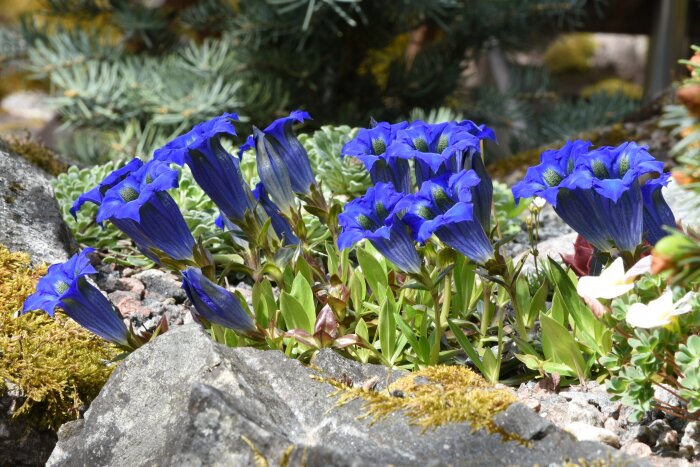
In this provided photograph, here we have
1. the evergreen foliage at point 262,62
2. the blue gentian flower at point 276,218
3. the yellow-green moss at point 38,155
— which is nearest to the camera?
the blue gentian flower at point 276,218

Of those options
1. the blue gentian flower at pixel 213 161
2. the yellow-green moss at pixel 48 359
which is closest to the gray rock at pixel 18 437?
the yellow-green moss at pixel 48 359

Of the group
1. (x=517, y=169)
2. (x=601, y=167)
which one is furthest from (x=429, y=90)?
(x=601, y=167)

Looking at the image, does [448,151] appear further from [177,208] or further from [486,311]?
[177,208]

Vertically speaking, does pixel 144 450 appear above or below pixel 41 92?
above

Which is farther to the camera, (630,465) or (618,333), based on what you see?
(618,333)

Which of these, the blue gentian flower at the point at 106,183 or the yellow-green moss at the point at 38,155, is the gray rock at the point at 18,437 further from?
the yellow-green moss at the point at 38,155

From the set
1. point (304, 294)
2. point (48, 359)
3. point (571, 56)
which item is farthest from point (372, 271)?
point (571, 56)

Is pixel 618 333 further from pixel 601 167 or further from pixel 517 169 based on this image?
pixel 517 169
